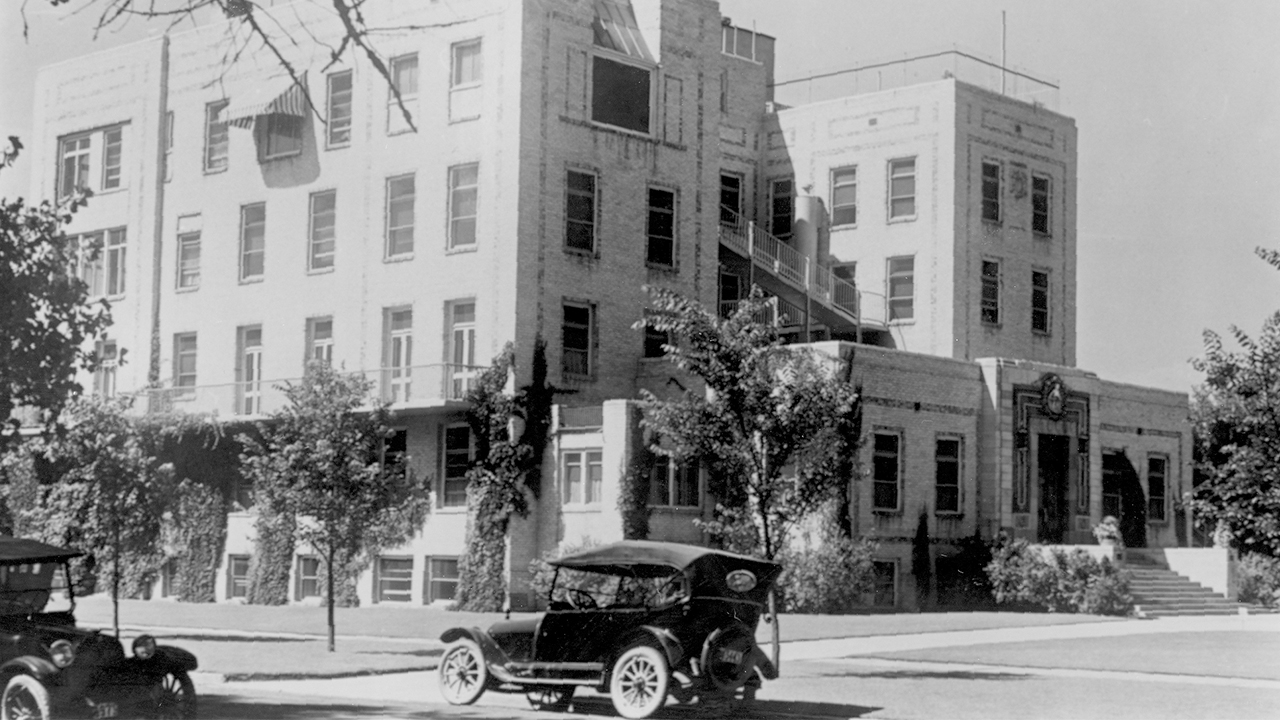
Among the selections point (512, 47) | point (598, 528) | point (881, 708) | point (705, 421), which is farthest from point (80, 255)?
point (512, 47)

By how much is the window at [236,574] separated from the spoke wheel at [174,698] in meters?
31.4

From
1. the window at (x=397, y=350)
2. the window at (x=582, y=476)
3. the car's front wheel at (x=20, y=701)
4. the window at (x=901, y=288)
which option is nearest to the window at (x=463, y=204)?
the window at (x=397, y=350)

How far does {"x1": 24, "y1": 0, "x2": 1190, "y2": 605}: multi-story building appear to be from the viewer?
1674 inches

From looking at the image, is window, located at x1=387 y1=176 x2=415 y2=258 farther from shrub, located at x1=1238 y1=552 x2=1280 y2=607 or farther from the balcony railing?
shrub, located at x1=1238 y1=552 x2=1280 y2=607

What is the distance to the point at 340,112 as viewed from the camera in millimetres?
46969

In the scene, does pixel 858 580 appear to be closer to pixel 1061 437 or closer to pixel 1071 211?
pixel 1061 437

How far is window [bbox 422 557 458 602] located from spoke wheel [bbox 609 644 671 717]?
23.9m

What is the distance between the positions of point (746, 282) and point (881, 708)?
30734 mm

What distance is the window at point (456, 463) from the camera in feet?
140

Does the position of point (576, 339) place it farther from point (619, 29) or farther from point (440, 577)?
point (619, 29)

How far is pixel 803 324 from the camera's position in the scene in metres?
49.6

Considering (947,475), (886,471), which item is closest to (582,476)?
(886,471)

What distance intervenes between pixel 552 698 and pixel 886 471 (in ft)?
75.6

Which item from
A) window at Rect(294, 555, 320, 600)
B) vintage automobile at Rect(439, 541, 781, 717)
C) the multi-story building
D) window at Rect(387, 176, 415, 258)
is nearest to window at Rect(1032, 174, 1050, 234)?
the multi-story building
